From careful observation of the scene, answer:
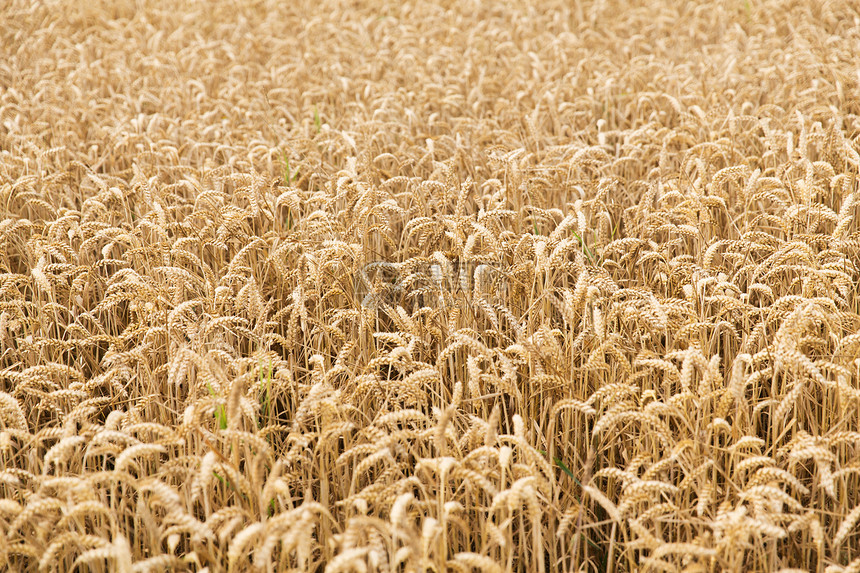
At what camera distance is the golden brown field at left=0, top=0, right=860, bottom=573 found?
1548 millimetres

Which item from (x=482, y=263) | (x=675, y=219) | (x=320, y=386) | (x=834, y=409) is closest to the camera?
(x=320, y=386)

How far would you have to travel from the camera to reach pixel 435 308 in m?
2.32

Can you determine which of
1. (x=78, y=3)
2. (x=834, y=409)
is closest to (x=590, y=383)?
(x=834, y=409)

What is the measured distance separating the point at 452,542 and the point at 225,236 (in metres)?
1.39

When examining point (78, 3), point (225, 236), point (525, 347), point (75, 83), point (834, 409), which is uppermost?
point (78, 3)

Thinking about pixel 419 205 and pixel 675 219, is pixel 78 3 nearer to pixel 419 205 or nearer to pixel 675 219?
pixel 419 205

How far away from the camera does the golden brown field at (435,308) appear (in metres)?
1.55

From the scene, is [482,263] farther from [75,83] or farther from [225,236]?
→ [75,83]

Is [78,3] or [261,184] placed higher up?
[78,3]

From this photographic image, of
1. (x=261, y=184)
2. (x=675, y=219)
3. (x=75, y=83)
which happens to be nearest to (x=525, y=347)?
(x=675, y=219)

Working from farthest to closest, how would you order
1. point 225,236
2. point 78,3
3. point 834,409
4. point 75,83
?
point 78,3, point 75,83, point 225,236, point 834,409

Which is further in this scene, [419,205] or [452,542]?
[419,205]

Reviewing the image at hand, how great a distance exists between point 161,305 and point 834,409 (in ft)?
6.22

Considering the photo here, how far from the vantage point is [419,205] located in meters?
2.73
